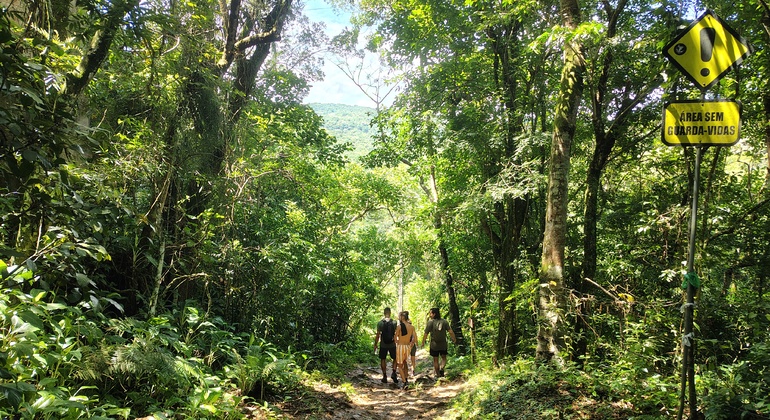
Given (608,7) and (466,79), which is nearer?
(608,7)

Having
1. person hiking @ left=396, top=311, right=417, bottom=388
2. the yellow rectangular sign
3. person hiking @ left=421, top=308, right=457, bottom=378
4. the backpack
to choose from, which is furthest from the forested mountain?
the backpack

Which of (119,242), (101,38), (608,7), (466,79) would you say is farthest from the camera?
(466,79)

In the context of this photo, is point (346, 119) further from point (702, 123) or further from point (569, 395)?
point (702, 123)

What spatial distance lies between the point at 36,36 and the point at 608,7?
9352 millimetres

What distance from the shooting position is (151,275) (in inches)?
255

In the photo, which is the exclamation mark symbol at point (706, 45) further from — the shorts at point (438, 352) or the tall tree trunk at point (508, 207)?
the shorts at point (438, 352)

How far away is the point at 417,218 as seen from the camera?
13898 millimetres

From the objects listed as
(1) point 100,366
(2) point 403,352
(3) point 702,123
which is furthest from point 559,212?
(1) point 100,366

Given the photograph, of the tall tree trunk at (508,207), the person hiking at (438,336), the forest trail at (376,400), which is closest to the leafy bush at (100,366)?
the forest trail at (376,400)

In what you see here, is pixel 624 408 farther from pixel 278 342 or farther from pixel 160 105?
pixel 160 105

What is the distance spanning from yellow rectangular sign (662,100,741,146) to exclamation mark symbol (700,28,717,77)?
31cm

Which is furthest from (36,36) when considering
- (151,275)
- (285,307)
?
(285,307)

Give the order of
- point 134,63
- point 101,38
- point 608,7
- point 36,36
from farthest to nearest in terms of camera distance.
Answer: point 608,7 → point 134,63 → point 101,38 → point 36,36

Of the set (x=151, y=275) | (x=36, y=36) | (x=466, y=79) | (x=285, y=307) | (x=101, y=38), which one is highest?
(x=466, y=79)
